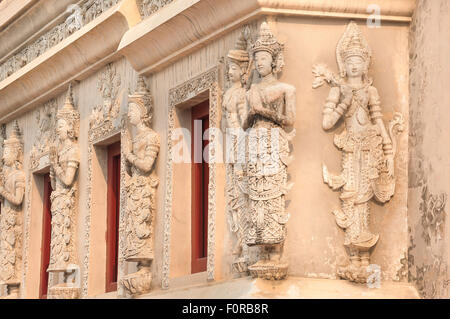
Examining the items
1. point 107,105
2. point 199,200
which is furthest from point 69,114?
point 199,200

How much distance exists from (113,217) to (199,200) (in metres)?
2.13

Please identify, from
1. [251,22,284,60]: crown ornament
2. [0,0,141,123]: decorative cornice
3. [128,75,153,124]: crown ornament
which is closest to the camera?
[251,22,284,60]: crown ornament

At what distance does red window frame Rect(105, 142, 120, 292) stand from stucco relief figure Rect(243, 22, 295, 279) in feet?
12.8

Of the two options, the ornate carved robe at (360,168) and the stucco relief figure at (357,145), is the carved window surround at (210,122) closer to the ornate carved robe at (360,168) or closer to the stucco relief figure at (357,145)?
the stucco relief figure at (357,145)

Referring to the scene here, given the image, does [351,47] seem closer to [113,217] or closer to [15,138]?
[113,217]

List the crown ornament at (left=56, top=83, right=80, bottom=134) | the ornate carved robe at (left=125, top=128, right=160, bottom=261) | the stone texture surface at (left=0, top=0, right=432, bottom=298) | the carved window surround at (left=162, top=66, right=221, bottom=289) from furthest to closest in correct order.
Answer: the crown ornament at (left=56, top=83, right=80, bottom=134) → the ornate carved robe at (left=125, top=128, right=160, bottom=261) → the carved window surround at (left=162, top=66, right=221, bottom=289) → the stone texture surface at (left=0, top=0, right=432, bottom=298)

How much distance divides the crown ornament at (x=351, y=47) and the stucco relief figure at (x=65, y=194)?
491 centimetres

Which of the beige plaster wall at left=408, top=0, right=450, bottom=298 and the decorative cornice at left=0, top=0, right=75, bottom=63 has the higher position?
the decorative cornice at left=0, top=0, right=75, bottom=63

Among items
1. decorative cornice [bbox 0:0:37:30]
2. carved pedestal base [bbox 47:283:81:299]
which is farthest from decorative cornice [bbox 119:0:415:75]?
decorative cornice [bbox 0:0:37:30]

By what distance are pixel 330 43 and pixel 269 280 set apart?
93.9 inches

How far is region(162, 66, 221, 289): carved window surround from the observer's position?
13.8 metres

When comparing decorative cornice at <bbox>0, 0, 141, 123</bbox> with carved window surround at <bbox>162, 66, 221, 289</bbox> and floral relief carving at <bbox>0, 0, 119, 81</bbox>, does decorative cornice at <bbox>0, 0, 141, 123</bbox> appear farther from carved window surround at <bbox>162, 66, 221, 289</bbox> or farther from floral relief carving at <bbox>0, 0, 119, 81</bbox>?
carved window surround at <bbox>162, 66, 221, 289</bbox>
